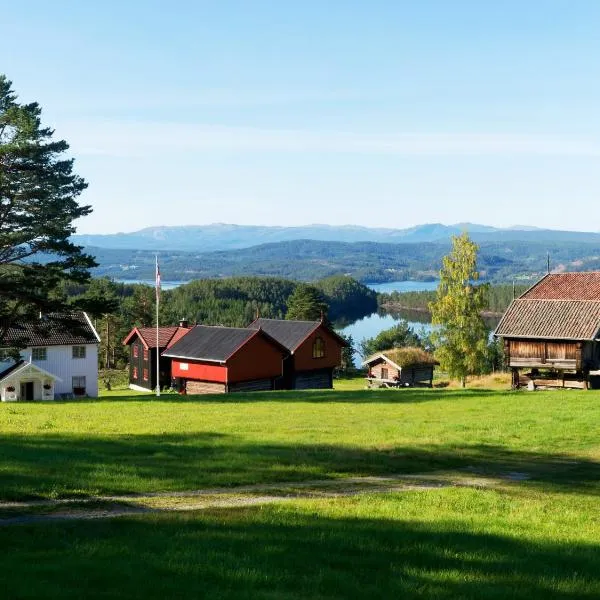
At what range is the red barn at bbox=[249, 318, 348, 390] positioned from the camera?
2672 inches

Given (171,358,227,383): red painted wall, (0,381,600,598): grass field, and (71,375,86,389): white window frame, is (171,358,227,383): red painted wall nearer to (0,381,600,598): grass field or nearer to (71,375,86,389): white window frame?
(71,375,86,389): white window frame

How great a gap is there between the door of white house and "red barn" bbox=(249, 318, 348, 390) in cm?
1991

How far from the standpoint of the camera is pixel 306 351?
6919cm

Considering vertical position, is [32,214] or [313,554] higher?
[32,214]

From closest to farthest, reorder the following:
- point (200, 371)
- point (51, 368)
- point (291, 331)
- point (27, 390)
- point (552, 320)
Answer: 1. point (552, 320)
2. point (27, 390)
3. point (51, 368)
4. point (200, 371)
5. point (291, 331)

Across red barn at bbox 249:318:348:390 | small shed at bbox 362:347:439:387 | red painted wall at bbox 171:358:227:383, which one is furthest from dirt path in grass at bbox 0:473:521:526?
small shed at bbox 362:347:439:387

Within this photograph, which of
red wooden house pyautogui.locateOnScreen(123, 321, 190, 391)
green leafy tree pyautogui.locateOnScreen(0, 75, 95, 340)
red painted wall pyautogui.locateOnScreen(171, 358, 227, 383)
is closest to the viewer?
green leafy tree pyautogui.locateOnScreen(0, 75, 95, 340)

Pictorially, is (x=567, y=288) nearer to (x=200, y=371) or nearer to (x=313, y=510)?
(x=200, y=371)

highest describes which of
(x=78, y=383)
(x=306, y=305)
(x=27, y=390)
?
(x=306, y=305)

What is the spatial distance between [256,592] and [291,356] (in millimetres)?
58581

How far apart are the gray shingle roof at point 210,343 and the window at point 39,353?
33.0 feet

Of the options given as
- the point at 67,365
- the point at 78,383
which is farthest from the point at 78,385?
the point at 67,365

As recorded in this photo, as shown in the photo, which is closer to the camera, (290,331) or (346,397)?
(346,397)

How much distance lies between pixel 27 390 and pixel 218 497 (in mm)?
44878
